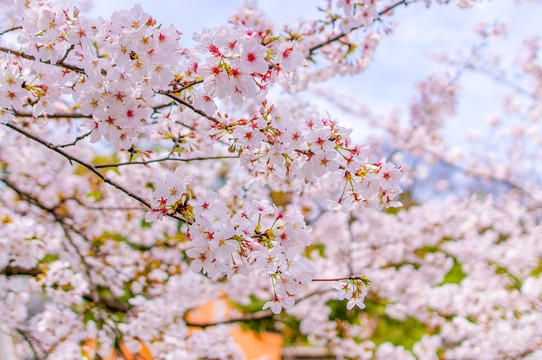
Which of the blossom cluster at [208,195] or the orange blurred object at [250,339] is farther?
the orange blurred object at [250,339]

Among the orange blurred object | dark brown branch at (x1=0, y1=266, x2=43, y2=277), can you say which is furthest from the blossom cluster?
the orange blurred object

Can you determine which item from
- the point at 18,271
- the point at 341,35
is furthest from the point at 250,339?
the point at 341,35

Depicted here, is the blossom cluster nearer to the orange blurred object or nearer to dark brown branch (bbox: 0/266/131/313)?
dark brown branch (bbox: 0/266/131/313)

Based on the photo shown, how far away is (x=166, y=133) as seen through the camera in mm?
1843

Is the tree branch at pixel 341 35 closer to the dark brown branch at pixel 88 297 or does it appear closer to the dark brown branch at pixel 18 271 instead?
the dark brown branch at pixel 88 297

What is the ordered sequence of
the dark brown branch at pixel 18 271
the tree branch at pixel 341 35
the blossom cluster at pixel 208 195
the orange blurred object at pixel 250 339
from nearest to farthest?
the blossom cluster at pixel 208 195 → the tree branch at pixel 341 35 → the dark brown branch at pixel 18 271 → the orange blurred object at pixel 250 339

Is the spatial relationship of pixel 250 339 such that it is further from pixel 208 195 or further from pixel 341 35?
pixel 208 195

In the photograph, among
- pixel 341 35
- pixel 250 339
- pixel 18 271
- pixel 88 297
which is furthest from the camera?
pixel 250 339

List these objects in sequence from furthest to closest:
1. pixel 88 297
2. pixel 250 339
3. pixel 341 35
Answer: pixel 250 339
pixel 88 297
pixel 341 35

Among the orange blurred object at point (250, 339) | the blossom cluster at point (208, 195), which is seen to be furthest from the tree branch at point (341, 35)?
the orange blurred object at point (250, 339)


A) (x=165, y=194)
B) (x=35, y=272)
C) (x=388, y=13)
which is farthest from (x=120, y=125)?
(x=35, y=272)

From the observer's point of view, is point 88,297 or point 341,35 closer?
point 341,35

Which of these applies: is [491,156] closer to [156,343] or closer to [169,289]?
[169,289]

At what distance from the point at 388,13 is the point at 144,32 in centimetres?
175
